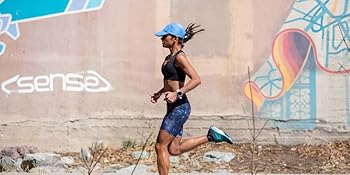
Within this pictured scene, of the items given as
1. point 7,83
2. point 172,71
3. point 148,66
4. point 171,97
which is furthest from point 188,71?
point 7,83

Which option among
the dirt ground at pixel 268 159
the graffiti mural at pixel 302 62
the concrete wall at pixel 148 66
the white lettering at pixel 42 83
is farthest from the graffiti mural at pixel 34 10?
the graffiti mural at pixel 302 62

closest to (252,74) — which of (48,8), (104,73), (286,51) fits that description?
(286,51)

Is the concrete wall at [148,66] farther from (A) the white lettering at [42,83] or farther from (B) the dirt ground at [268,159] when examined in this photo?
(B) the dirt ground at [268,159]

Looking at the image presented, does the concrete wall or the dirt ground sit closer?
the dirt ground

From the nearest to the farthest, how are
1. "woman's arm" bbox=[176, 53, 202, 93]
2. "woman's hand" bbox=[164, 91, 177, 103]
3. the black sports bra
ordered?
1. "woman's hand" bbox=[164, 91, 177, 103]
2. "woman's arm" bbox=[176, 53, 202, 93]
3. the black sports bra

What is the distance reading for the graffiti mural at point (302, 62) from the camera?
8820 millimetres

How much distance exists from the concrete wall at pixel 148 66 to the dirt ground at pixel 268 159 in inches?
8.6

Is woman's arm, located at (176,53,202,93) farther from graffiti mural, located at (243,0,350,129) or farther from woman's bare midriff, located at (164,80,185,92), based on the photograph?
graffiti mural, located at (243,0,350,129)

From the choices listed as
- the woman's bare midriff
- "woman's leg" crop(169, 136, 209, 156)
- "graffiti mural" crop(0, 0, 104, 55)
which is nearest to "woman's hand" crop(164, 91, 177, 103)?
the woman's bare midriff

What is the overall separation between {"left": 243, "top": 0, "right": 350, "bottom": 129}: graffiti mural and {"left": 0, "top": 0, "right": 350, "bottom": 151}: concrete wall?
0.01 m

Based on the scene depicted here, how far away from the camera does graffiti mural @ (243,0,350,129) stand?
28.9ft

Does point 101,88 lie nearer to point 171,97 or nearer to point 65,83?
point 65,83

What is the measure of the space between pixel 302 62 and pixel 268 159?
1.40 meters

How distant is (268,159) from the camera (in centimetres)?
844
